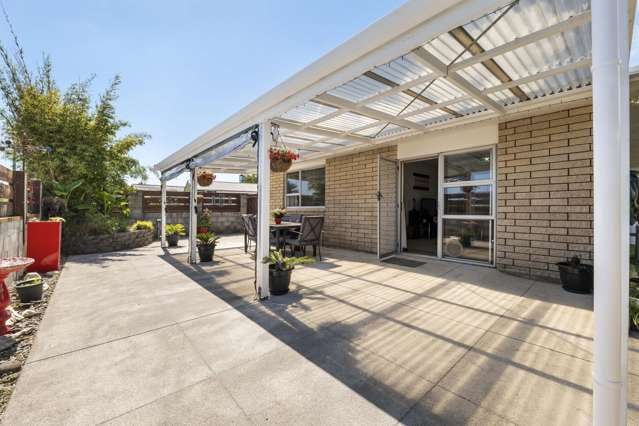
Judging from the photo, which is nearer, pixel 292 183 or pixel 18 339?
pixel 18 339

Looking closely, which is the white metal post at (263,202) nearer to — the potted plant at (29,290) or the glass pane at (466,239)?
the potted plant at (29,290)

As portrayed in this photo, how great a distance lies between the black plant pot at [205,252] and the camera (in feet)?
18.4

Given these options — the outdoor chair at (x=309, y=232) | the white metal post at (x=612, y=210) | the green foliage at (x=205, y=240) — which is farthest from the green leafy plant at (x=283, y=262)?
the white metal post at (x=612, y=210)

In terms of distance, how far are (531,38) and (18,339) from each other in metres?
5.34

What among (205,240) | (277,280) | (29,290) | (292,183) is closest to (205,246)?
(205,240)

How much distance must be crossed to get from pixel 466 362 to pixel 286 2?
5180 mm

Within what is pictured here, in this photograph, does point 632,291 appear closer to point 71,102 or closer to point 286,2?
point 286,2

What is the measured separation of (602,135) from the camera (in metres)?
1.12

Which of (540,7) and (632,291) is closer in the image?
(540,7)

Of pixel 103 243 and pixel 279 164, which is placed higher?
pixel 279 164

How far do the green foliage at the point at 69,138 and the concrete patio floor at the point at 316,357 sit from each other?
14.7 feet

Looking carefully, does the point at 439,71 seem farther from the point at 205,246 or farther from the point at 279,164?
the point at 205,246

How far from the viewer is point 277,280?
3551 millimetres

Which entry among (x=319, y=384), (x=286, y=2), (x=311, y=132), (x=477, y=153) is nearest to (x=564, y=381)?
(x=319, y=384)
